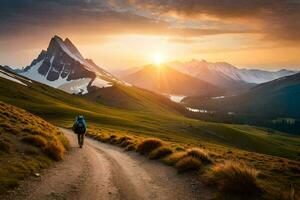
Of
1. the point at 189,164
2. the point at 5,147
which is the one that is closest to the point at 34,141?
the point at 5,147

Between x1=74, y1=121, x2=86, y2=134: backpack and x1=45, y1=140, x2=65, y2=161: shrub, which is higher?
x1=74, y1=121, x2=86, y2=134: backpack

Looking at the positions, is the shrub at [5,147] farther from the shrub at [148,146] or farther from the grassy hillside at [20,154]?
the shrub at [148,146]

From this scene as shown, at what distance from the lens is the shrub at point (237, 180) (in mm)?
14930

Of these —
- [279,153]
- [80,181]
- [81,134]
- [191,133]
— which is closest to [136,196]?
[80,181]

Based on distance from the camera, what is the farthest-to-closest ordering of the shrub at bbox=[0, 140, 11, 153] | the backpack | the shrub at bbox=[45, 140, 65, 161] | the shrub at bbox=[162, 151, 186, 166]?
the backpack, the shrub at bbox=[162, 151, 186, 166], the shrub at bbox=[45, 140, 65, 161], the shrub at bbox=[0, 140, 11, 153]

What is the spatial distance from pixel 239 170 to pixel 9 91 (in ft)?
516

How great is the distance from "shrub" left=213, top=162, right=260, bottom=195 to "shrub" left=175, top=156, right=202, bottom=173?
4.17 meters

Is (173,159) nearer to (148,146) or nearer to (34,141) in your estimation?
(148,146)

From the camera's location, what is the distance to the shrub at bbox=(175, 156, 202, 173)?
2042 cm

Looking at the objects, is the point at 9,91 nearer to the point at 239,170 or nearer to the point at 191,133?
the point at 191,133

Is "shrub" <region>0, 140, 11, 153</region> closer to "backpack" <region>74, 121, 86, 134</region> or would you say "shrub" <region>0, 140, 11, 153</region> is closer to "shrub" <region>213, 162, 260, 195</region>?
"shrub" <region>213, 162, 260, 195</region>

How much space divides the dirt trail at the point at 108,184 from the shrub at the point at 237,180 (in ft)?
3.04

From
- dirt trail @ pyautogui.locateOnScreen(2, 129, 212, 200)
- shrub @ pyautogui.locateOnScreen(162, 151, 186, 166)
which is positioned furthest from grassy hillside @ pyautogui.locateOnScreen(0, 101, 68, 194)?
shrub @ pyautogui.locateOnScreen(162, 151, 186, 166)

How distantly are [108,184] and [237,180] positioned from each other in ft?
21.1
